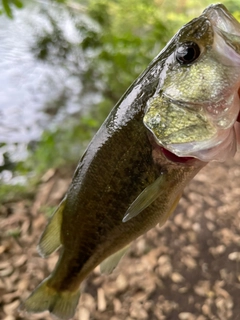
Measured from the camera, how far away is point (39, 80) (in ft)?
12.6

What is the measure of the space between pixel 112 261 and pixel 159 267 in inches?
37.8

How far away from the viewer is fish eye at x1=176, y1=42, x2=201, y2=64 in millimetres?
769

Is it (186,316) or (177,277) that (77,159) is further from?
(186,316)

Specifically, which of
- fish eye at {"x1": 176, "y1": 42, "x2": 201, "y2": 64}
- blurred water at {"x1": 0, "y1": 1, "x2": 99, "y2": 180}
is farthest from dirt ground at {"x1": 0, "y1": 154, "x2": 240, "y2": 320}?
fish eye at {"x1": 176, "y1": 42, "x2": 201, "y2": 64}

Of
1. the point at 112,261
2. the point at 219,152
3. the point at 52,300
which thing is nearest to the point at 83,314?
the point at 52,300

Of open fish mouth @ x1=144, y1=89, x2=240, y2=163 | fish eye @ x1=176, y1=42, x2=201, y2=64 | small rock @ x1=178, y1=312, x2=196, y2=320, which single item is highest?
fish eye @ x1=176, y1=42, x2=201, y2=64

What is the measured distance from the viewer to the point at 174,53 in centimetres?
80

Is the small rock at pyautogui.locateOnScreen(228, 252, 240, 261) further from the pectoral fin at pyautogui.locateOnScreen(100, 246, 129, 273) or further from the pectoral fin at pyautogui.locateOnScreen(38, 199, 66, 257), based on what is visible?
the pectoral fin at pyautogui.locateOnScreen(38, 199, 66, 257)

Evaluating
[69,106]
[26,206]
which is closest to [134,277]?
[26,206]

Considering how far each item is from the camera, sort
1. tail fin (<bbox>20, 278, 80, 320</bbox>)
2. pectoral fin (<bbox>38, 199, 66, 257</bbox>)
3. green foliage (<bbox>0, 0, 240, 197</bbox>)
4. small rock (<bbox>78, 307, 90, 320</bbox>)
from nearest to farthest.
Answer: pectoral fin (<bbox>38, 199, 66, 257</bbox>) → tail fin (<bbox>20, 278, 80, 320</bbox>) → small rock (<bbox>78, 307, 90, 320</bbox>) → green foliage (<bbox>0, 0, 240, 197</bbox>)

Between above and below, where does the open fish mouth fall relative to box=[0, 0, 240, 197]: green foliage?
above

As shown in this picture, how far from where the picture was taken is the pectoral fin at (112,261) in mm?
1108

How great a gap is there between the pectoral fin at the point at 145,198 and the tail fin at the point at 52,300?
0.49 meters

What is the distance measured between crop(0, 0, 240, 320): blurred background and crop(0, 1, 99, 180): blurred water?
0.04ft
